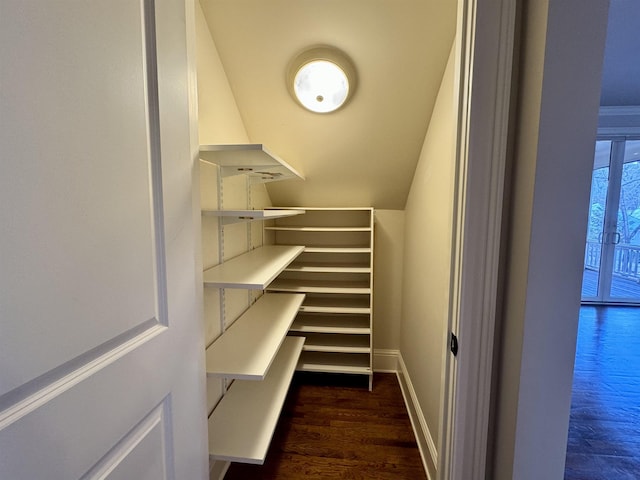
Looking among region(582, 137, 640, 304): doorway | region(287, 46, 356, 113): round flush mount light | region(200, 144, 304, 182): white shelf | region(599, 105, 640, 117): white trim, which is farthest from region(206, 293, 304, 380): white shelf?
region(599, 105, 640, 117): white trim

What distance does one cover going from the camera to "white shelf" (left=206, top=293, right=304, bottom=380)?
3.71 feet

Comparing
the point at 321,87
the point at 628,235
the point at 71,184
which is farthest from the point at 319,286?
the point at 628,235

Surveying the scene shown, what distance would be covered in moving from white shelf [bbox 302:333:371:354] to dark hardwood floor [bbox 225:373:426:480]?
31cm

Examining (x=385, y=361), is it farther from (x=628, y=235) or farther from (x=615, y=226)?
(x=628, y=235)

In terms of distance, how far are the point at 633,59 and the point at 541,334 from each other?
3.53 meters

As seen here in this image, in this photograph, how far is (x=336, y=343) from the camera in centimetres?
229

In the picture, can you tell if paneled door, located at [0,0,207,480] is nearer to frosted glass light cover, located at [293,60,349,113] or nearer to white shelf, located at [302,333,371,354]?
frosted glass light cover, located at [293,60,349,113]

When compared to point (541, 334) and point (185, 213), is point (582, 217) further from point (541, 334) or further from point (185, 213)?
point (185, 213)

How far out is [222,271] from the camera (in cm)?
133

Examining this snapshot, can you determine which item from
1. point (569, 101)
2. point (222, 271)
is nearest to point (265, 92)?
point (222, 271)

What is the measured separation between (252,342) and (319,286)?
99 centimetres

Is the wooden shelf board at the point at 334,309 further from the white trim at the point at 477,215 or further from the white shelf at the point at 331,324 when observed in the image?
the white trim at the point at 477,215

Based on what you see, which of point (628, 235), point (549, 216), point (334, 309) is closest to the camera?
point (549, 216)

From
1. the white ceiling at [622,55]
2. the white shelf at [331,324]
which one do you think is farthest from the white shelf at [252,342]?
the white ceiling at [622,55]
